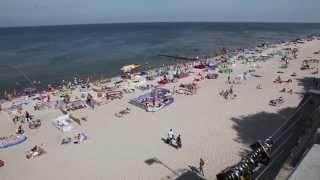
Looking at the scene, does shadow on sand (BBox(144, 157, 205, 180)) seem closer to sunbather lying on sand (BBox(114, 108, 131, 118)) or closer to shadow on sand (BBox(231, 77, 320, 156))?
shadow on sand (BBox(231, 77, 320, 156))

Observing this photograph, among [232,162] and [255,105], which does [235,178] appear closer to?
[232,162]

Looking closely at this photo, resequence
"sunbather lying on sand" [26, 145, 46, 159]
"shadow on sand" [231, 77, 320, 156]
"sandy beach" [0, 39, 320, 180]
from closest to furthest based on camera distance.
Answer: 1. "sandy beach" [0, 39, 320, 180]
2. "sunbather lying on sand" [26, 145, 46, 159]
3. "shadow on sand" [231, 77, 320, 156]

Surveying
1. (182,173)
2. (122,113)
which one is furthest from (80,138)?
(182,173)

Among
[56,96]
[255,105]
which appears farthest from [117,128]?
[56,96]

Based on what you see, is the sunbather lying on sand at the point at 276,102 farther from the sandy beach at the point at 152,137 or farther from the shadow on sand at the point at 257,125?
the shadow on sand at the point at 257,125

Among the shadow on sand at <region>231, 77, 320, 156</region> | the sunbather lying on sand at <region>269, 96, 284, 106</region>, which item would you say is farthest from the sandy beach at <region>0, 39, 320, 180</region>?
the sunbather lying on sand at <region>269, 96, 284, 106</region>

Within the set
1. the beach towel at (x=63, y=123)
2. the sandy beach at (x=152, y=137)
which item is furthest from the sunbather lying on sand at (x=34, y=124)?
the beach towel at (x=63, y=123)
